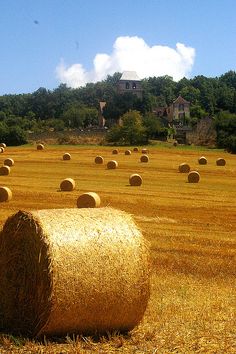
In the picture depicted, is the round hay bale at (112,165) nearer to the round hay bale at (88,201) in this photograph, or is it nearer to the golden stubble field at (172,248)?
the golden stubble field at (172,248)

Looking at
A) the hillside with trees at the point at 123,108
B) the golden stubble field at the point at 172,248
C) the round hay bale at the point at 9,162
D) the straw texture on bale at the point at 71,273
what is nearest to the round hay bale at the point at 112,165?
the golden stubble field at the point at 172,248

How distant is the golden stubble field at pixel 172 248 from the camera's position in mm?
8016

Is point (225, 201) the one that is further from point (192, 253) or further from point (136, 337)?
point (136, 337)

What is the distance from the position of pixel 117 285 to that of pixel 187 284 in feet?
14.2

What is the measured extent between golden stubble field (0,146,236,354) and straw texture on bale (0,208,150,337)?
291mm

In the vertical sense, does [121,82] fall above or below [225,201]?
above

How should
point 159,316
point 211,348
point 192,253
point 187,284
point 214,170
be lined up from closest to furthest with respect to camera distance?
point 211,348
point 159,316
point 187,284
point 192,253
point 214,170

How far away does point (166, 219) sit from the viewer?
20.9 metres

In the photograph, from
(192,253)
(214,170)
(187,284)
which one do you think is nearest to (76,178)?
(214,170)

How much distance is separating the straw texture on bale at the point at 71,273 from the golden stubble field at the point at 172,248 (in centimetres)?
29

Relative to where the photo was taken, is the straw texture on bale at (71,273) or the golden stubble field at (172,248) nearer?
the straw texture on bale at (71,273)

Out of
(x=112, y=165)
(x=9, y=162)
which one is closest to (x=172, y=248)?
(x=112, y=165)

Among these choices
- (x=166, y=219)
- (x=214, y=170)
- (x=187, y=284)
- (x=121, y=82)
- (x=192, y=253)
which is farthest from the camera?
(x=121, y=82)

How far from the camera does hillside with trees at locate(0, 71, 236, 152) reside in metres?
87.1
